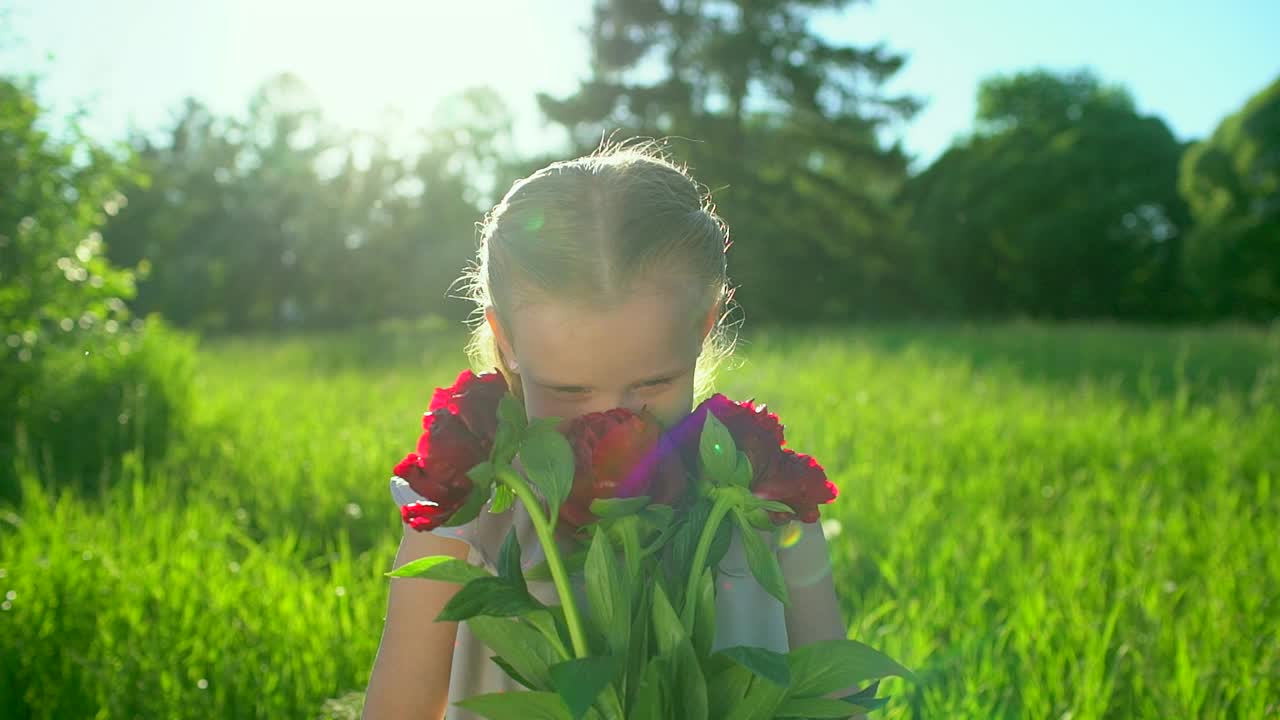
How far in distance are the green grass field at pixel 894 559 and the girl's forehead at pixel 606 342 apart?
105 cm

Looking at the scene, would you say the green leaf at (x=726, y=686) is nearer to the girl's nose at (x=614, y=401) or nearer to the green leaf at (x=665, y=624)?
the green leaf at (x=665, y=624)

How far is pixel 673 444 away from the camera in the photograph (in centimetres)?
105

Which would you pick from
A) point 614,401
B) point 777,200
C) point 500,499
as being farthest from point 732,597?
point 777,200

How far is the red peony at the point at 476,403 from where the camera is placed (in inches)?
38.5

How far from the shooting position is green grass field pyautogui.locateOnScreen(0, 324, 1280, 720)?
206cm

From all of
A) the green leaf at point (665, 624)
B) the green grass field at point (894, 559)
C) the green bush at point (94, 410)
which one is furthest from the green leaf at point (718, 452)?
the green bush at point (94, 410)

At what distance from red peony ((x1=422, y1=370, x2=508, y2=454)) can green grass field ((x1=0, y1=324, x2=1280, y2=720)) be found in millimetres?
1212

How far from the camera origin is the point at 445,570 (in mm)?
893

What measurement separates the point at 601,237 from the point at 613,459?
16.9 inches

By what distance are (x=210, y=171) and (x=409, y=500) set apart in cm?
2522

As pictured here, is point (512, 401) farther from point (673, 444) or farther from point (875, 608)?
point (875, 608)

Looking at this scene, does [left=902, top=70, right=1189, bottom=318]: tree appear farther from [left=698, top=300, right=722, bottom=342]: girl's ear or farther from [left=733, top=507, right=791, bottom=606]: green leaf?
[left=733, top=507, right=791, bottom=606]: green leaf

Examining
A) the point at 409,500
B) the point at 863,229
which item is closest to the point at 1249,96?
the point at 863,229

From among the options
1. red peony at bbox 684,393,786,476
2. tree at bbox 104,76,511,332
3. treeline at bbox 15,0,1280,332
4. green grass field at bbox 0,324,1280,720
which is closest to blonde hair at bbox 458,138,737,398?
red peony at bbox 684,393,786,476
